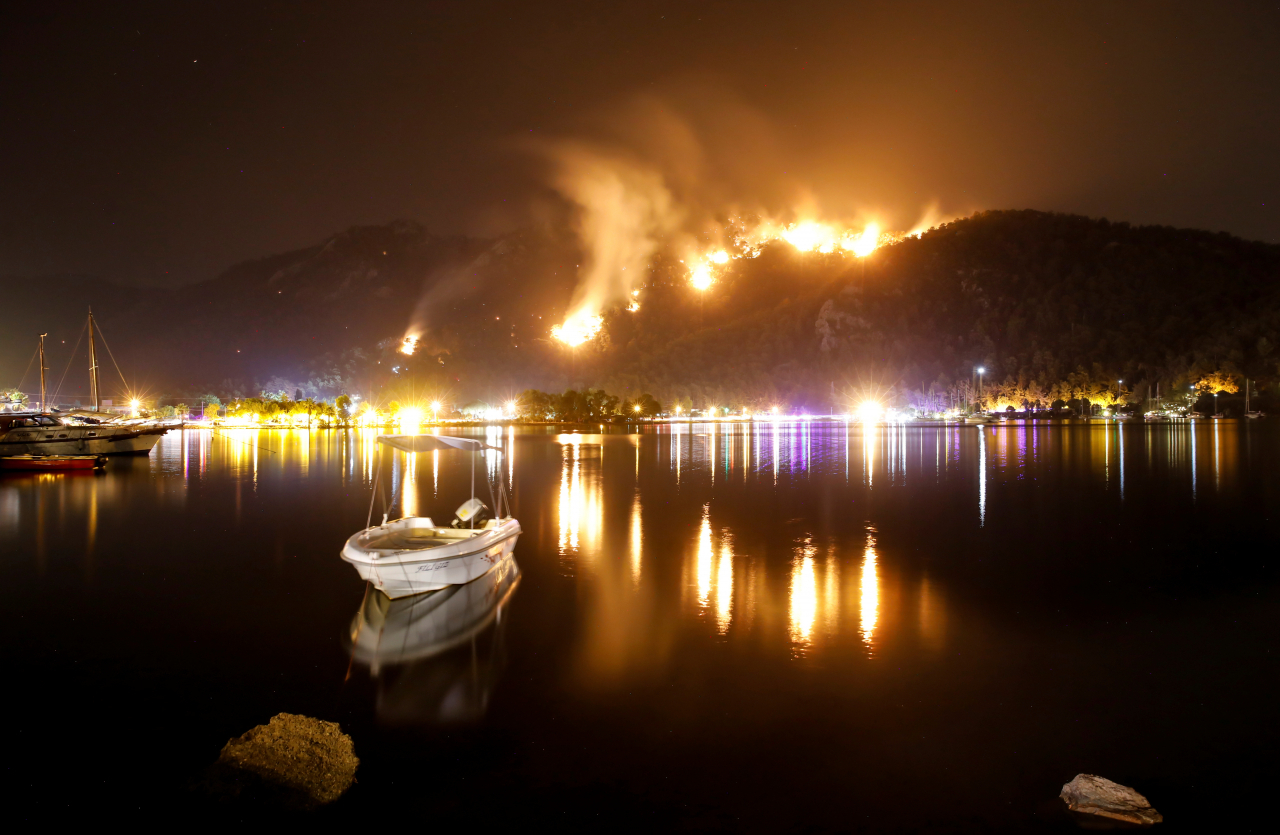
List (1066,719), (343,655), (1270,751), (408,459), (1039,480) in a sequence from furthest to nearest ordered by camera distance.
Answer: (408,459) → (1039,480) → (343,655) → (1066,719) → (1270,751)

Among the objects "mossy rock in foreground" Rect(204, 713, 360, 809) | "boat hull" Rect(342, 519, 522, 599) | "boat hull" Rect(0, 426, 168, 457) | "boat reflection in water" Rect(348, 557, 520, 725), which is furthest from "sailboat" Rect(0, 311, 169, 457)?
"mossy rock in foreground" Rect(204, 713, 360, 809)

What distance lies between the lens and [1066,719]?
8.67m

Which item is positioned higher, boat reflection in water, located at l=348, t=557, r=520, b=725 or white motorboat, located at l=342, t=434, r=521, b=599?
white motorboat, located at l=342, t=434, r=521, b=599

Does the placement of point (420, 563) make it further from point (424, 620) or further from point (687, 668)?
point (687, 668)

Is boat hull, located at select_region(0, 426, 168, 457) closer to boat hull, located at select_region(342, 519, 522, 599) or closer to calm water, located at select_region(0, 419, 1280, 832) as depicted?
calm water, located at select_region(0, 419, 1280, 832)

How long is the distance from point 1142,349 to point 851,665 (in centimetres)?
19270

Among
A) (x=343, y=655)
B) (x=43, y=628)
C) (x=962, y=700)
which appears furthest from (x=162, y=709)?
(x=962, y=700)

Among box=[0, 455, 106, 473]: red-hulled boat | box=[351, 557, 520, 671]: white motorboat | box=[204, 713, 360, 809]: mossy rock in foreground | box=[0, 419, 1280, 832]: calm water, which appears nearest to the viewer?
box=[204, 713, 360, 809]: mossy rock in foreground

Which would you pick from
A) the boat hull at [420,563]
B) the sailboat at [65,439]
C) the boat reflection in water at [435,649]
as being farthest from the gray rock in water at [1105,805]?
the sailboat at [65,439]

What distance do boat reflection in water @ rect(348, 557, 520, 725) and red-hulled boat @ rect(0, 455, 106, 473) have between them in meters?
37.8

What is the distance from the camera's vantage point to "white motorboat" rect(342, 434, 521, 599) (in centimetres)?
1299

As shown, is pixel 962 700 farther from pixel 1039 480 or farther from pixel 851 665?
pixel 1039 480

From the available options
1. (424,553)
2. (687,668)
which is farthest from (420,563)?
(687,668)

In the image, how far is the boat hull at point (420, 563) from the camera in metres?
12.9
